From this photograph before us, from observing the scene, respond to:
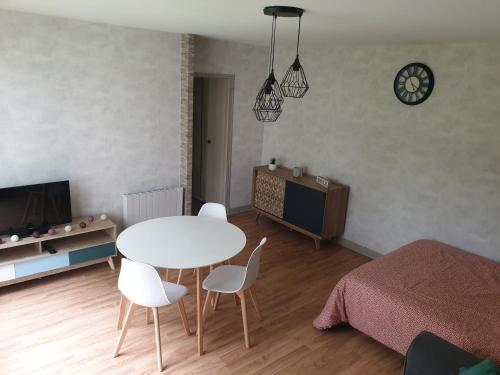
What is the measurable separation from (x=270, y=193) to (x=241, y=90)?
4.96ft

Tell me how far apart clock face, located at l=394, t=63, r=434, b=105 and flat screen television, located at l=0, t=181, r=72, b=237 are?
3590 mm

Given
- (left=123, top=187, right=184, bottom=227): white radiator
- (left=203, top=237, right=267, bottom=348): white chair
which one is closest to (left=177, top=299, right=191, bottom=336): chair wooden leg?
(left=203, top=237, right=267, bottom=348): white chair

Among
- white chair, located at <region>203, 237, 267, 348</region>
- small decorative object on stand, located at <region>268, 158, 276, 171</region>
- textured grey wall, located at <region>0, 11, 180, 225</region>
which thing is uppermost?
textured grey wall, located at <region>0, 11, 180, 225</region>

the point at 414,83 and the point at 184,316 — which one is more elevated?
the point at 414,83

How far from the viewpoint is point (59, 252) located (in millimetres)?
3764

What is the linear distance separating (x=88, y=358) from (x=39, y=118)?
7.62 ft

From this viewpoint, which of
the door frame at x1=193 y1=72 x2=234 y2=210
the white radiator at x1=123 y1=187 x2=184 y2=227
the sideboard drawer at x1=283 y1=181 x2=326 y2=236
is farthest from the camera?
the door frame at x1=193 y1=72 x2=234 y2=210

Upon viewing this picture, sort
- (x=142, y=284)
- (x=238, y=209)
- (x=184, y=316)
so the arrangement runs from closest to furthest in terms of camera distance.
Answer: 1. (x=142, y=284)
2. (x=184, y=316)
3. (x=238, y=209)

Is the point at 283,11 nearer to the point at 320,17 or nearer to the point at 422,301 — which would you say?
the point at 320,17

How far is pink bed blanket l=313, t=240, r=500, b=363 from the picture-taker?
262cm

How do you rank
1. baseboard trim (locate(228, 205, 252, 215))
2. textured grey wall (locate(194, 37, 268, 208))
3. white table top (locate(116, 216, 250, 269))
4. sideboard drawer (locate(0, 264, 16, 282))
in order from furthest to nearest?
baseboard trim (locate(228, 205, 252, 215))
textured grey wall (locate(194, 37, 268, 208))
sideboard drawer (locate(0, 264, 16, 282))
white table top (locate(116, 216, 250, 269))

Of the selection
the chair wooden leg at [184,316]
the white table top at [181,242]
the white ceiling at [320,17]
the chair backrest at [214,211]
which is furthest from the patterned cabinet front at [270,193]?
the chair wooden leg at [184,316]

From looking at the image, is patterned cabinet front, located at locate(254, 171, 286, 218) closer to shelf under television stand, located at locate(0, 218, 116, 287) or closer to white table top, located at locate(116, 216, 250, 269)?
white table top, located at locate(116, 216, 250, 269)

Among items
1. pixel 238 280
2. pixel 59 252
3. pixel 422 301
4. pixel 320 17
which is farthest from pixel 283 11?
pixel 59 252
